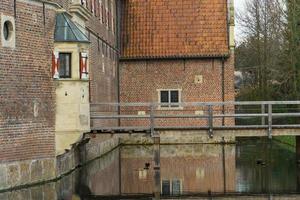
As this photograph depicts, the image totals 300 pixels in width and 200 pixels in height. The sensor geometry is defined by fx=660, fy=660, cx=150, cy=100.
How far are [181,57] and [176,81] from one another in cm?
122

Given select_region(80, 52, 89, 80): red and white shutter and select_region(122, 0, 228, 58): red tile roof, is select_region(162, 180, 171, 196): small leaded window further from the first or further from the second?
select_region(122, 0, 228, 58): red tile roof

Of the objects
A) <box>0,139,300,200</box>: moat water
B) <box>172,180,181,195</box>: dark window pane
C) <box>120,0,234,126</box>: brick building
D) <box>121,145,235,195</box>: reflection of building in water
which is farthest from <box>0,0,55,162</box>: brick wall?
<box>120,0,234,126</box>: brick building

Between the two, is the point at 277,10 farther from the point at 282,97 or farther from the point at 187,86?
the point at 187,86

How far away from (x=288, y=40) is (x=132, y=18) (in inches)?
326

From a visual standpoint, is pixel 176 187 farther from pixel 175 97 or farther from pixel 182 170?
pixel 175 97

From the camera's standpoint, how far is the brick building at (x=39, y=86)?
15.9 m

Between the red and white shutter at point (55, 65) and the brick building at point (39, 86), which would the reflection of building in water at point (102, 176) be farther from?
the red and white shutter at point (55, 65)

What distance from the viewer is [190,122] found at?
32344 mm

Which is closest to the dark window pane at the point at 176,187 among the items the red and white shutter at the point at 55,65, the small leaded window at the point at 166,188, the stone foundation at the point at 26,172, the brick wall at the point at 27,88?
the small leaded window at the point at 166,188

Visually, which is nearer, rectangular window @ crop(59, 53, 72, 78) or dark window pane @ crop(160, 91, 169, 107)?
rectangular window @ crop(59, 53, 72, 78)

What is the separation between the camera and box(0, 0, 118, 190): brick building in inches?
625

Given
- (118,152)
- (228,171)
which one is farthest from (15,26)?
(118,152)

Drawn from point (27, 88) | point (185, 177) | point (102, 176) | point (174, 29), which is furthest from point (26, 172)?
point (174, 29)

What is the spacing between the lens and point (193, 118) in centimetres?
3183
